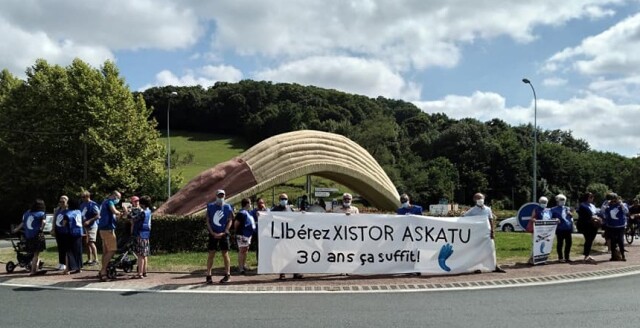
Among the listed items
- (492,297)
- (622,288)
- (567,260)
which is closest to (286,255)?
(492,297)

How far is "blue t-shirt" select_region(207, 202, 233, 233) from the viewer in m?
11.0

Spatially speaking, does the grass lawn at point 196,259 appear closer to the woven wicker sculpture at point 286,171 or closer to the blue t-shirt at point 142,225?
the blue t-shirt at point 142,225

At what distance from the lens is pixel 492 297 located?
30.3 feet

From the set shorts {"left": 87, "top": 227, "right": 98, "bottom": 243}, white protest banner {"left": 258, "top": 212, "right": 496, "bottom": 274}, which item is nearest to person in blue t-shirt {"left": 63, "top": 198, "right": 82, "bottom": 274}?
shorts {"left": 87, "top": 227, "right": 98, "bottom": 243}

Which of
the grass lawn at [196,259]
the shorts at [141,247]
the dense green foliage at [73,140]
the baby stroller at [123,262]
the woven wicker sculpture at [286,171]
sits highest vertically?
the dense green foliage at [73,140]

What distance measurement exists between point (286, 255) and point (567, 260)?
23.9 feet

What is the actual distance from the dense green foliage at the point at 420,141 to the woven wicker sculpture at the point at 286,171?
4848cm

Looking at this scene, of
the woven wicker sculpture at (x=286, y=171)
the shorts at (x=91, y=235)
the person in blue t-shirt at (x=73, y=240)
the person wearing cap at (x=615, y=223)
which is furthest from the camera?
the woven wicker sculpture at (x=286, y=171)

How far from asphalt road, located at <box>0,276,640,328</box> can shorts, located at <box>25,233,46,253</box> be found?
88.4 inches

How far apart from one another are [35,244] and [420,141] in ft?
302

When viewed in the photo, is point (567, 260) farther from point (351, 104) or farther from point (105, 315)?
point (351, 104)

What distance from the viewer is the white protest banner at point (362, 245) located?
11508mm

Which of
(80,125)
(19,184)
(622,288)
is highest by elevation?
(80,125)

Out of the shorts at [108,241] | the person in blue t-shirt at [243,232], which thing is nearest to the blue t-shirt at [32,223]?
the shorts at [108,241]
